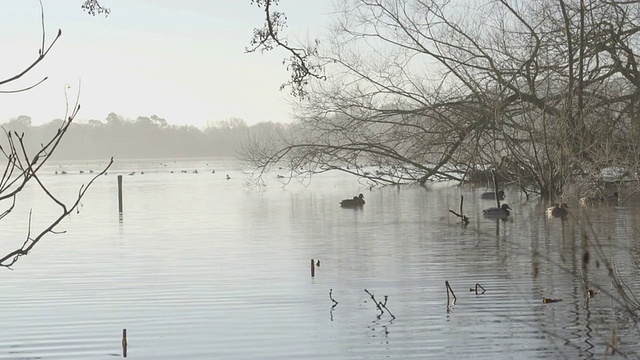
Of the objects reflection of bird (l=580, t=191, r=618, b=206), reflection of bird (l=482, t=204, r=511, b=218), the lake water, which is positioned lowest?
the lake water

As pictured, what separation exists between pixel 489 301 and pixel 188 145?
185 metres

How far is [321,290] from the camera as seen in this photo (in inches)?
571

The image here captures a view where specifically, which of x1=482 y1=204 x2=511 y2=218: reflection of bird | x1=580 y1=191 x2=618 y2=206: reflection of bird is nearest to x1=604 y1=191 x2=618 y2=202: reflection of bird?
x1=580 y1=191 x2=618 y2=206: reflection of bird

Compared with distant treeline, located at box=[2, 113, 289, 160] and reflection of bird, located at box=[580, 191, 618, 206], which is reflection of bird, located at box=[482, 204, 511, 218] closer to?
reflection of bird, located at box=[580, 191, 618, 206]

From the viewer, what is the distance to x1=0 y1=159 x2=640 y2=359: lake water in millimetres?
10414

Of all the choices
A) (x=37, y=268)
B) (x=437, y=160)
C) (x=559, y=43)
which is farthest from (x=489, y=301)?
(x=437, y=160)

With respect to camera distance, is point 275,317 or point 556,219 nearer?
point 275,317

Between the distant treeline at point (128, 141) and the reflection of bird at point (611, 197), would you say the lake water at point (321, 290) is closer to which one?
the reflection of bird at point (611, 197)

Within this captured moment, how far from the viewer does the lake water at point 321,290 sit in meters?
10.4

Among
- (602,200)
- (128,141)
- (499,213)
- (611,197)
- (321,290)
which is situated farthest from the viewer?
(128,141)

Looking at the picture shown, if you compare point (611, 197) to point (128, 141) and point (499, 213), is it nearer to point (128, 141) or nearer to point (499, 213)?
point (499, 213)

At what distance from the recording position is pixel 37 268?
1850 cm

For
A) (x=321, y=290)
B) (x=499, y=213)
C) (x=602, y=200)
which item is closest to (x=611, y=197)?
(x=602, y=200)

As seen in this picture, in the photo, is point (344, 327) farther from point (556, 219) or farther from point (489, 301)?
point (556, 219)
